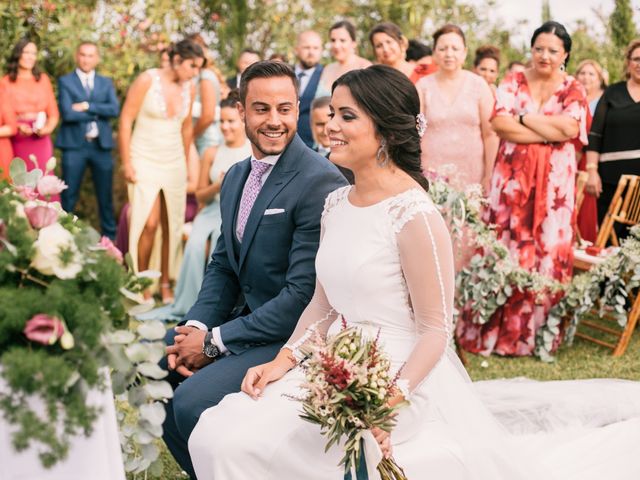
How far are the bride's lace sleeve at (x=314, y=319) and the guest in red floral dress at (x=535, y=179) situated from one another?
3127mm

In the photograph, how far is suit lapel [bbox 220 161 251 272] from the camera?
387 cm

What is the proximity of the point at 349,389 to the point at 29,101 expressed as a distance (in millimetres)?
7566

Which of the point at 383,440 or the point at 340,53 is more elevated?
the point at 340,53

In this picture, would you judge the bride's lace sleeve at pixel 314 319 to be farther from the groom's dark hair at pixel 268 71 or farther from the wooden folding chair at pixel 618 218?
the wooden folding chair at pixel 618 218

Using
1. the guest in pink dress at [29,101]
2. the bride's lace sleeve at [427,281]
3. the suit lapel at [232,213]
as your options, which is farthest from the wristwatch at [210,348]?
Answer: the guest in pink dress at [29,101]

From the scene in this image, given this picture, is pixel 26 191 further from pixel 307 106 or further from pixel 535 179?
pixel 307 106

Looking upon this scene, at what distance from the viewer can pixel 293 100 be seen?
3.81 metres

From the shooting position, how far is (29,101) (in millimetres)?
9297

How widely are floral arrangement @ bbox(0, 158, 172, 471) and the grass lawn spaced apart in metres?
3.93

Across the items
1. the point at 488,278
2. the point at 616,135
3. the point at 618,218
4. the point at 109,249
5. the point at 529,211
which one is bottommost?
the point at 488,278

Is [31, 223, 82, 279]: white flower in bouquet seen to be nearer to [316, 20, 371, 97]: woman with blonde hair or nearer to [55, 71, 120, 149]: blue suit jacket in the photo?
[316, 20, 371, 97]: woman with blonde hair

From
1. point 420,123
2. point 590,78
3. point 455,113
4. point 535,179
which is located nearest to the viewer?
point 420,123

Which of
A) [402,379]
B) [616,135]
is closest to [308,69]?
[616,135]

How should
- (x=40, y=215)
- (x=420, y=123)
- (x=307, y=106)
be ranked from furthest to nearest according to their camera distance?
(x=307, y=106)
(x=420, y=123)
(x=40, y=215)
